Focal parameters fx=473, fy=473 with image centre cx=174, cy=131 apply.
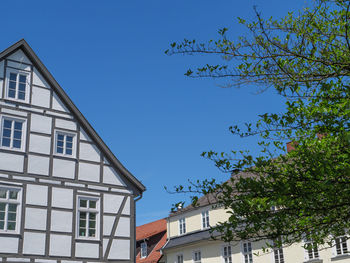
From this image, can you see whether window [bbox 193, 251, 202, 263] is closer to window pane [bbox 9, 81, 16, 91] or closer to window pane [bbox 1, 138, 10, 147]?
window pane [bbox 1, 138, 10, 147]

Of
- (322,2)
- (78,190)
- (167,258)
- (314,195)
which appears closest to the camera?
(314,195)

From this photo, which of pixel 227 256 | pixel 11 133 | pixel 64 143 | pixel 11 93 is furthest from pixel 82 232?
pixel 227 256

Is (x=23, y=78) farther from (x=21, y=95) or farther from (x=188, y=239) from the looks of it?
(x=188, y=239)

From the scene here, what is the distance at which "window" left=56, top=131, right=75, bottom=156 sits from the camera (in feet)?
58.7

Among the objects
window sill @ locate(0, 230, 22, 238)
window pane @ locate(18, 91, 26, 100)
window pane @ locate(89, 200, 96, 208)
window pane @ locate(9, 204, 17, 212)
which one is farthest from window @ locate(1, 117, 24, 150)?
window pane @ locate(89, 200, 96, 208)

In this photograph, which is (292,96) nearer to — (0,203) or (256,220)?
(256,220)

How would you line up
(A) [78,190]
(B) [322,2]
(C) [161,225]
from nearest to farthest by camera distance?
(B) [322,2]
(A) [78,190]
(C) [161,225]

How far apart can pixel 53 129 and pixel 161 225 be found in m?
22.7

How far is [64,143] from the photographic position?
1808cm

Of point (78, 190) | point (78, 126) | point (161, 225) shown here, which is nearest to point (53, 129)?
point (78, 126)

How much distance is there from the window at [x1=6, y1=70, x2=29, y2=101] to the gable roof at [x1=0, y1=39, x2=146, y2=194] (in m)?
0.70

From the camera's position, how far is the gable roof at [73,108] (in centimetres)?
1803

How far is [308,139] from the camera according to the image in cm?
729

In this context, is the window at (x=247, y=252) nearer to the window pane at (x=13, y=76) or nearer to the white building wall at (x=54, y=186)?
the white building wall at (x=54, y=186)
